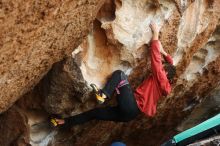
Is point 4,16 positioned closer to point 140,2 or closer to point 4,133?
point 140,2

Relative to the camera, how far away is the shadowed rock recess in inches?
205

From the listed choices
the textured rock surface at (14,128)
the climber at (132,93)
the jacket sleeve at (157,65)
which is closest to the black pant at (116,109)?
the climber at (132,93)

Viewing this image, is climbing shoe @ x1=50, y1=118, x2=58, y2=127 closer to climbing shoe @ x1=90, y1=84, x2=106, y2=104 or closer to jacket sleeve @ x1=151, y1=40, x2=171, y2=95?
climbing shoe @ x1=90, y1=84, x2=106, y2=104

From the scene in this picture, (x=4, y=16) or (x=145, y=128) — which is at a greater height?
(x=4, y=16)

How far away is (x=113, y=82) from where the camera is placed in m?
6.75

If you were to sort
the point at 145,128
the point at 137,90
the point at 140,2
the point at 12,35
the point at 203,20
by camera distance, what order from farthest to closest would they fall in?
the point at 145,128 → the point at 203,20 → the point at 137,90 → the point at 140,2 → the point at 12,35

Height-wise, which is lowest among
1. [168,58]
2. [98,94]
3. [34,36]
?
[98,94]

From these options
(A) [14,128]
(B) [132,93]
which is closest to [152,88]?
(B) [132,93]

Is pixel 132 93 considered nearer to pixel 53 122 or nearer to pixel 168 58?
pixel 168 58

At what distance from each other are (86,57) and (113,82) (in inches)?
19.7

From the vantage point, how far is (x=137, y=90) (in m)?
7.18

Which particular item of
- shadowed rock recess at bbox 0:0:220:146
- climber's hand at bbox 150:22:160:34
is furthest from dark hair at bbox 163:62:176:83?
climber's hand at bbox 150:22:160:34

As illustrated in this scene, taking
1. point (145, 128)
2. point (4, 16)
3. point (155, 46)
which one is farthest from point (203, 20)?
point (4, 16)

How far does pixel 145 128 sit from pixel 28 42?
4.79m
